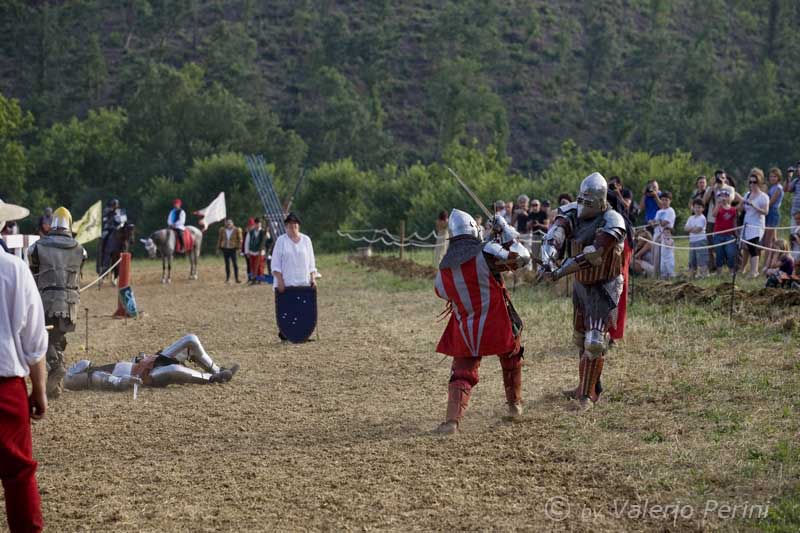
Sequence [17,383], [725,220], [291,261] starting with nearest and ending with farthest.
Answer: [17,383] → [291,261] → [725,220]

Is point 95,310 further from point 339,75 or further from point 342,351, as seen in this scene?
point 339,75

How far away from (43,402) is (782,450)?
4501mm

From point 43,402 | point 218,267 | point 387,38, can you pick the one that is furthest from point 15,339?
point 387,38

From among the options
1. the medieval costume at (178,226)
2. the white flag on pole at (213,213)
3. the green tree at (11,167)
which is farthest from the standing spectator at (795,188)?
the green tree at (11,167)

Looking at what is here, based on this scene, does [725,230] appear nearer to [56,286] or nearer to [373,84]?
[56,286]

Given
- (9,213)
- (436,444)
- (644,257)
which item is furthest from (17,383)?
(644,257)

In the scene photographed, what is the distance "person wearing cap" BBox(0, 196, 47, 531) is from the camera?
504cm

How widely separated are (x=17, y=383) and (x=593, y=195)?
491 cm

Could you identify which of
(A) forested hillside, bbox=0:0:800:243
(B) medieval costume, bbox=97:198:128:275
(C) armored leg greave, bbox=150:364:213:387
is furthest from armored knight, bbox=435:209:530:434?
(A) forested hillside, bbox=0:0:800:243

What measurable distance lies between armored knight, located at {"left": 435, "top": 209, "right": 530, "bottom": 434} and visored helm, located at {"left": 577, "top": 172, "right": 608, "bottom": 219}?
0.77 metres

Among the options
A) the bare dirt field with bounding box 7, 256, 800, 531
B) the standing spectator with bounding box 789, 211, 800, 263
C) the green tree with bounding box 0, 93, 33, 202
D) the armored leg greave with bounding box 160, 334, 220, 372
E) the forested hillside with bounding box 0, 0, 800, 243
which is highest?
the forested hillside with bounding box 0, 0, 800, 243

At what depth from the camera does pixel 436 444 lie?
24.9 feet

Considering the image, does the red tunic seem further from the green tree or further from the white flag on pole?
the green tree

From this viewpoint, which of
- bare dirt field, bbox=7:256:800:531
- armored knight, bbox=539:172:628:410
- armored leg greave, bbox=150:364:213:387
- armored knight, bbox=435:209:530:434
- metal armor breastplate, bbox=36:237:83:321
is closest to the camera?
bare dirt field, bbox=7:256:800:531
